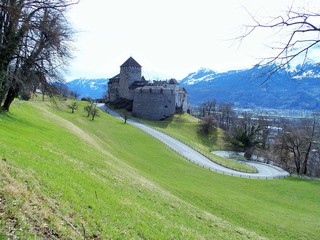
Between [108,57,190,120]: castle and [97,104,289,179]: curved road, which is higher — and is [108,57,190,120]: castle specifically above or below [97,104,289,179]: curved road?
above

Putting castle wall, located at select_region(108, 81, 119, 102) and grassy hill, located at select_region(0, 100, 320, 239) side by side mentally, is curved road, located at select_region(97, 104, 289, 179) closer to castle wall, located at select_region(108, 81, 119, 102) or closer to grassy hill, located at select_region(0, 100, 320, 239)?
grassy hill, located at select_region(0, 100, 320, 239)

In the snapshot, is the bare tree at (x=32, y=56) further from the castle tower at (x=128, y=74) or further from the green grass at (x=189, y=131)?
the castle tower at (x=128, y=74)

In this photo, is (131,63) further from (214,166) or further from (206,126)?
(214,166)

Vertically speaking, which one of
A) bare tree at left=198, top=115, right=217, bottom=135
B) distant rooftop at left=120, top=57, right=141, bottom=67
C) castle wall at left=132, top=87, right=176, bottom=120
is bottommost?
bare tree at left=198, top=115, right=217, bottom=135

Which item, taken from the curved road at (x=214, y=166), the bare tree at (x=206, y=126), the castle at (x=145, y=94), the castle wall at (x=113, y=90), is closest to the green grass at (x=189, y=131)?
the bare tree at (x=206, y=126)

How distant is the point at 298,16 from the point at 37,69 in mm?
24560

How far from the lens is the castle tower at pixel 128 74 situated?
354 ft

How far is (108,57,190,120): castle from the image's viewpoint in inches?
3846

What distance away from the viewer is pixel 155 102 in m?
97.0

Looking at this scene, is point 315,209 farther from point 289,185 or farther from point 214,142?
point 214,142

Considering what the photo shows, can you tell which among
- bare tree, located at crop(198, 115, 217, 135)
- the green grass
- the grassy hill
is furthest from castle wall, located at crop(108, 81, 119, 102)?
the grassy hill

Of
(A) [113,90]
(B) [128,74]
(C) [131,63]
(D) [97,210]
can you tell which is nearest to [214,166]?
(D) [97,210]

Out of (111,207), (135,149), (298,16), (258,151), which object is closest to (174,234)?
(111,207)

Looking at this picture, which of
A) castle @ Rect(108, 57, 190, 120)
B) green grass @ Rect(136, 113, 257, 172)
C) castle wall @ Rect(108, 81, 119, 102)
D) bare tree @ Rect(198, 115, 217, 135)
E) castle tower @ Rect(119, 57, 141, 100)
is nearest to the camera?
green grass @ Rect(136, 113, 257, 172)
